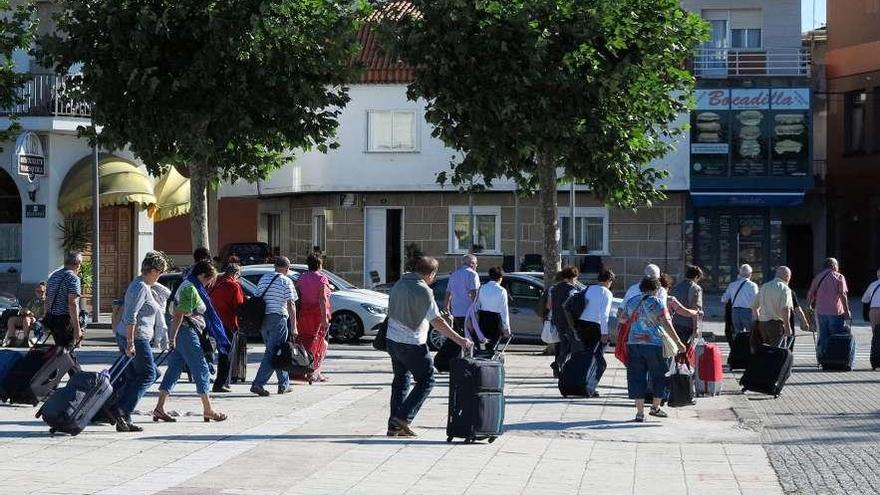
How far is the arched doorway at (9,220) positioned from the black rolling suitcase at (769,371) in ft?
72.5

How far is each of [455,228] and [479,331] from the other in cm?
2342

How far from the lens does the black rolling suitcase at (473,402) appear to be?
13.7m

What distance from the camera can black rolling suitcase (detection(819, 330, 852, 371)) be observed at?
23.7 metres

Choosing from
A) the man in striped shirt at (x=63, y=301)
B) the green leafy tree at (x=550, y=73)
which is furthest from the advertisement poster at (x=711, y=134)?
the man in striped shirt at (x=63, y=301)

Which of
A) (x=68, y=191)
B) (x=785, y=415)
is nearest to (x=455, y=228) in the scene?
(x=68, y=191)

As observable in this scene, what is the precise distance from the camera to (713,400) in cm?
1900

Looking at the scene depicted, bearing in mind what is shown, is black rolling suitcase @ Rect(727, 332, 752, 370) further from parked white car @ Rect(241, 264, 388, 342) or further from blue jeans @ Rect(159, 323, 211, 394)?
blue jeans @ Rect(159, 323, 211, 394)

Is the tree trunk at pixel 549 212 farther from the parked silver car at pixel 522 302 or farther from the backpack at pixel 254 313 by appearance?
the backpack at pixel 254 313

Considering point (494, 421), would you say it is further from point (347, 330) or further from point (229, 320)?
point (347, 330)

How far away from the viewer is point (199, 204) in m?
27.3

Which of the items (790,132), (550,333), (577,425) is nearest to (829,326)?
(550,333)

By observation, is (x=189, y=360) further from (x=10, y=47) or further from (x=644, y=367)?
(x=10, y=47)

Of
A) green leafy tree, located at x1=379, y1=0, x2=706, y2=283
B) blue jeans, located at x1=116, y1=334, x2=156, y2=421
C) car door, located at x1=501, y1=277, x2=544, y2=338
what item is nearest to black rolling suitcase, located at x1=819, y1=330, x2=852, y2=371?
green leafy tree, located at x1=379, y1=0, x2=706, y2=283

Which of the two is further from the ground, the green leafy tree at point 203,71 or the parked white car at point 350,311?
the green leafy tree at point 203,71
